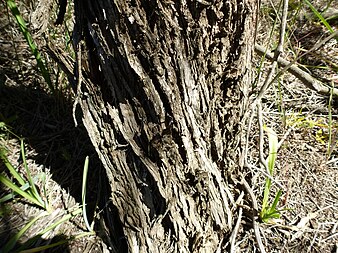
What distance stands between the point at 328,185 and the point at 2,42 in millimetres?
1541

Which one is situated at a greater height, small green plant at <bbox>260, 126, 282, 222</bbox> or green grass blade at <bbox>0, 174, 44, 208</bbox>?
green grass blade at <bbox>0, 174, 44, 208</bbox>

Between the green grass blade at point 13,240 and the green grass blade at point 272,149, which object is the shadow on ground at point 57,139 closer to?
the green grass blade at point 13,240

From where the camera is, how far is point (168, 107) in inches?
39.0

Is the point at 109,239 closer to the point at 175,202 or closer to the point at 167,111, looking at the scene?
the point at 175,202

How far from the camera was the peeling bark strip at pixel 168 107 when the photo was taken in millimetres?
871

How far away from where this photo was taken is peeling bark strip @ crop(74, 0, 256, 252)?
34.3 inches

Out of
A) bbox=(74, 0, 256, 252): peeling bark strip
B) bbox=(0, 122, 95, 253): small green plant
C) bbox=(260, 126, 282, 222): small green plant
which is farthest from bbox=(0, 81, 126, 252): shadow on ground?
bbox=(260, 126, 282, 222): small green plant

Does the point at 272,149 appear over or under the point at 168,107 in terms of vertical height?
under

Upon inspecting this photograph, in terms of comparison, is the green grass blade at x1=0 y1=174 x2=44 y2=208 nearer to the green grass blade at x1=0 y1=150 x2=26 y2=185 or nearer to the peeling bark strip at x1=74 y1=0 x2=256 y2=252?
the green grass blade at x1=0 y1=150 x2=26 y2=185

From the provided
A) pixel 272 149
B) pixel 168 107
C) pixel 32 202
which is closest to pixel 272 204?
pixel 272 149

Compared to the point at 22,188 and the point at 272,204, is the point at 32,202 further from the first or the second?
the point at 272,204

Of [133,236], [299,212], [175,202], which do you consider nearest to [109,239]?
[133,236]

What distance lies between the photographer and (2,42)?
185 centimetres

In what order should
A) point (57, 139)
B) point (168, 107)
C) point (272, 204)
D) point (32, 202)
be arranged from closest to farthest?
point (168, 107) < point (272, 204) < point (32, 202) < point (57, 139)
